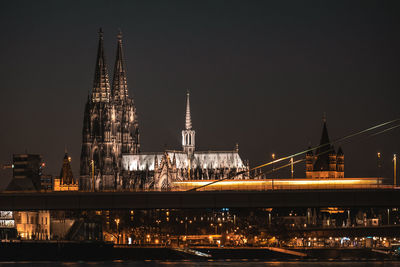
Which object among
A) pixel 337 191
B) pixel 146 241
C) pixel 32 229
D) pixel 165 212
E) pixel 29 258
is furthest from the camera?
pixel 165 212

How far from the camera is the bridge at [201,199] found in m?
112

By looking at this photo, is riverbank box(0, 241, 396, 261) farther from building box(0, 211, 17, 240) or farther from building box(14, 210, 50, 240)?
building box(14, 210, 50, 240)

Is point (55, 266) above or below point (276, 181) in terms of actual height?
below

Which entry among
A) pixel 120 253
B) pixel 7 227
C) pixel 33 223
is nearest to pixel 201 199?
pixel 120 253

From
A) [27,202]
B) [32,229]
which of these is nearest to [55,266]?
[27,202]

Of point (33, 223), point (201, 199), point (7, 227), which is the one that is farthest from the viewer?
point (7, 227)

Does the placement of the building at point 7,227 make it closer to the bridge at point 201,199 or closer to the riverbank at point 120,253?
the riverbank at point 120,253

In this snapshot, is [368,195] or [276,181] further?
[276,181]

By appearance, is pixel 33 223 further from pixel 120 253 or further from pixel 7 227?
pixel 120 253

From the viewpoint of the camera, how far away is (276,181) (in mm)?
167250

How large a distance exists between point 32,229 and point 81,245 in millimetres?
22774

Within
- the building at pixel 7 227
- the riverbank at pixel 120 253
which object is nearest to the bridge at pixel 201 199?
the riverbank at pixel 120 253

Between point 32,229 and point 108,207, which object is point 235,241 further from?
point 108,207

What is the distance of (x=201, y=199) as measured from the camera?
372 ft
